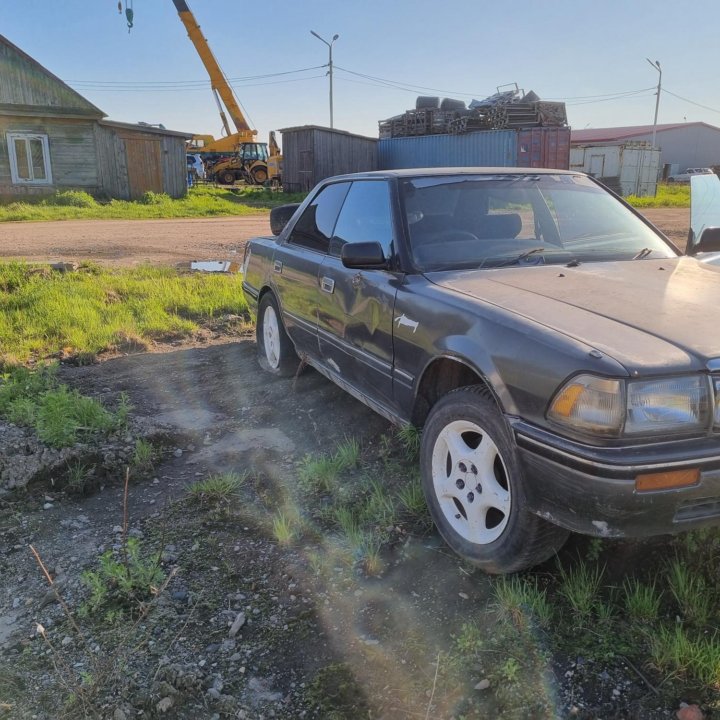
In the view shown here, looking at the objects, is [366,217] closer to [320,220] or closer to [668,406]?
[320,220]

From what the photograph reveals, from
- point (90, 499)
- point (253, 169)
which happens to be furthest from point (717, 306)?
point (253, 169)

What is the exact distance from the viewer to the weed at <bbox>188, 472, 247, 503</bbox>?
3447 millimetres

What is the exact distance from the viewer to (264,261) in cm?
528

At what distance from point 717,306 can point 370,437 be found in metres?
2.15

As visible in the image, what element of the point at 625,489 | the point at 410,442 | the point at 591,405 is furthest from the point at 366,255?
the point at 625,489

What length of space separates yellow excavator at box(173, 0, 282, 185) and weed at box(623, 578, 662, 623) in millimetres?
32469

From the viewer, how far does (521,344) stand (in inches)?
94.3

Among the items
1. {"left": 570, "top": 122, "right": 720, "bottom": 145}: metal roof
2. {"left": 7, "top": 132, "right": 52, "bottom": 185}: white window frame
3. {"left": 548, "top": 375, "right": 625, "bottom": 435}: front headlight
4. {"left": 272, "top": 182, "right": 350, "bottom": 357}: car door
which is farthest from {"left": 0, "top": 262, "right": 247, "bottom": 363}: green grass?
{"left": 570, "top": 122, "right": 720, "bottom": 145}: metal roof

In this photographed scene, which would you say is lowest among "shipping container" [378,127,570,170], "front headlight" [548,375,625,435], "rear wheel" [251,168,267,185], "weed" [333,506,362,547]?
"weed" [333,506,362,547]

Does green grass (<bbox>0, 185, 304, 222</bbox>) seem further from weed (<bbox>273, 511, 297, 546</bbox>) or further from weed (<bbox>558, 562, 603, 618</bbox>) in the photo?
weed (<bbox>558, 562, 603, 618</bbox>)

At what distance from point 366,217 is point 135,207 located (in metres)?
21.0

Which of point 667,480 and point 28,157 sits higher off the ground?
point 28,157

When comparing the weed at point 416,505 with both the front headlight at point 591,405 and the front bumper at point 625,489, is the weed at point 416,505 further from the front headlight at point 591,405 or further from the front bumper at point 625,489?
the front headlight at point 591,405

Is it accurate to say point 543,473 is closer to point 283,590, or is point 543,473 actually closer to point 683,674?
point 683,674
